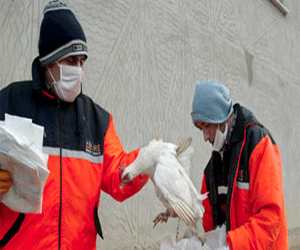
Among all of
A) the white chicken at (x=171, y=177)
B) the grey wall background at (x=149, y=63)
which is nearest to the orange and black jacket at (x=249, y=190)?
the white chicken at (x=171, y=177)

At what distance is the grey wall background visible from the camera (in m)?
3.00

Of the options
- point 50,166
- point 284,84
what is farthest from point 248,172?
point 284,84

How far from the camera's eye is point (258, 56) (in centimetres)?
711

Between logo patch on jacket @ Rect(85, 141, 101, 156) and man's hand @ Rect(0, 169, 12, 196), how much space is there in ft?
1.48

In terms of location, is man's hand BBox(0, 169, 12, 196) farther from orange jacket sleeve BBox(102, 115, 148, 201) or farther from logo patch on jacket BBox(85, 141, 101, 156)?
orange jacket sleeve BBox(102, 115, 148, 201)

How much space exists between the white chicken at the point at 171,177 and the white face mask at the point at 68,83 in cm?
47

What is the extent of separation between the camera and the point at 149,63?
4148mm

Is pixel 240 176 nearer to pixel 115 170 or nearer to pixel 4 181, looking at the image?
pixel 115 170

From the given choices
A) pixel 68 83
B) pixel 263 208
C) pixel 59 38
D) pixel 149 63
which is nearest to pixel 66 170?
pixel 68 83

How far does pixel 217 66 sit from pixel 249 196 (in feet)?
12.6

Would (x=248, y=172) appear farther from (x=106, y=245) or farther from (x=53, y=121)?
(x=106, y=245)

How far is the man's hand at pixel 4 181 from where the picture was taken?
1.57 metres

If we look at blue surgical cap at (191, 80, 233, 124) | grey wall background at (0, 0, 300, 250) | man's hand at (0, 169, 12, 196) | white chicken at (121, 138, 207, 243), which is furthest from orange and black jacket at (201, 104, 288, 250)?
grey wall background at (0, 0, 300, 250)

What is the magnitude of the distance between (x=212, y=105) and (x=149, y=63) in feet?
7.02
